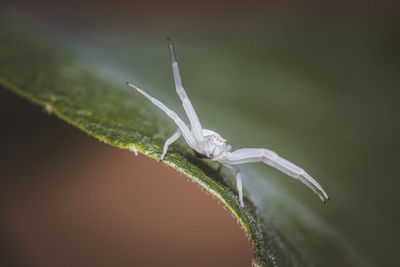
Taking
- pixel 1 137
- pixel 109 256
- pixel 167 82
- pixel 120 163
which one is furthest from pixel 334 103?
pixel 1 137

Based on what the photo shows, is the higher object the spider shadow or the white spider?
the white spider

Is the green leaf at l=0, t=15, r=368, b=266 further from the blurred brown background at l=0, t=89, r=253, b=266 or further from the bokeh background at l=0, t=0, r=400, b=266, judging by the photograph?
the blurred brown background at l=0, t=89, r=253, b=266

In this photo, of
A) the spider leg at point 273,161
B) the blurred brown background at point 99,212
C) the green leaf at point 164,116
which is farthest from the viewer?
the blurred brown background at point 99,212

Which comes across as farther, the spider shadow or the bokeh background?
the bokeh background

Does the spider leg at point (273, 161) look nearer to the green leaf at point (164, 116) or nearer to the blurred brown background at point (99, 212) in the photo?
the green leaf at point (164, 116)

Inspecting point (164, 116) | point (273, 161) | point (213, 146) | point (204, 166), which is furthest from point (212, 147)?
point (164, 116)

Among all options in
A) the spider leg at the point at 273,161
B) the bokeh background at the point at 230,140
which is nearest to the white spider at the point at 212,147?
the spider leg at the point at 273,161

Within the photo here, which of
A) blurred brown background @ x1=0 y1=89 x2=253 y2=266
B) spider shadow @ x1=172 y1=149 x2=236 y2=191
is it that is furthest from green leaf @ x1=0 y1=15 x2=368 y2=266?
blurred brown background @ x1=0 y1=89 x2=253 y2=266
